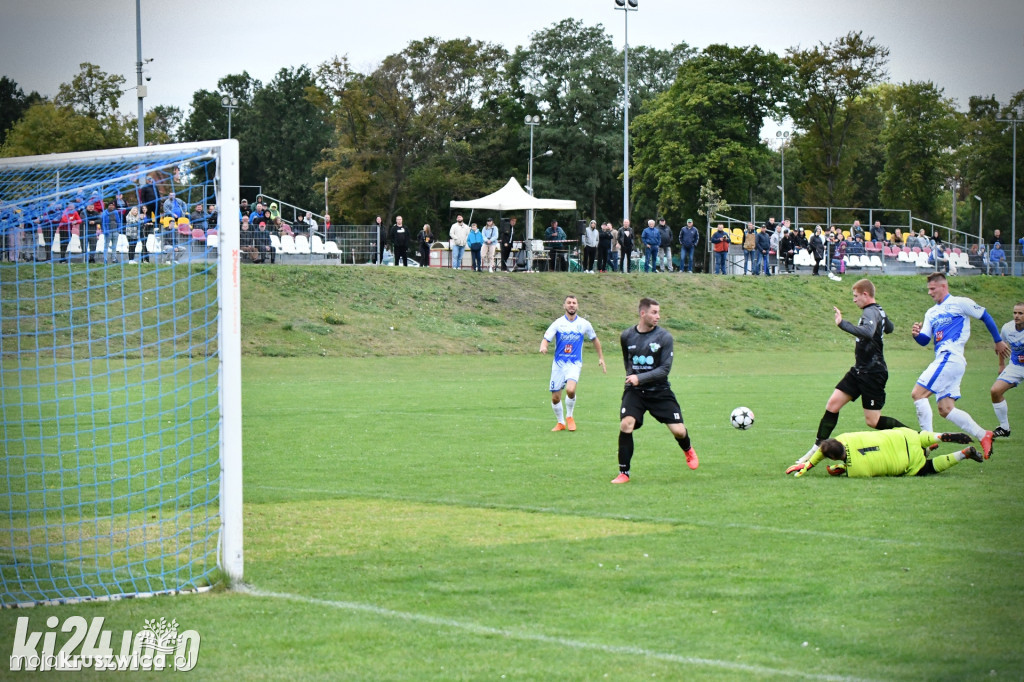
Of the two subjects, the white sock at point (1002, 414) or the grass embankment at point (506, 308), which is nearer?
the white sock at point (1002, 414)

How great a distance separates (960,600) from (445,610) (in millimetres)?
3435

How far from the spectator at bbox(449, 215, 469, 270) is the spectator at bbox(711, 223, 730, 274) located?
1045cm

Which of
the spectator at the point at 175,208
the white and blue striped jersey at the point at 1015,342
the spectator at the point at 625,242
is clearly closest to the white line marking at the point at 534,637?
the spectator at the point at 175,208

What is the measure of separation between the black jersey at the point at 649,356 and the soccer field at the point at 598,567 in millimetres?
1186

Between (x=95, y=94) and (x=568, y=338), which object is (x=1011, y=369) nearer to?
(x=568, y=338)

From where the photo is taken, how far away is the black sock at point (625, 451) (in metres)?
12.5

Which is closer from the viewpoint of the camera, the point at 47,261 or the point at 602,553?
the point at 602,553

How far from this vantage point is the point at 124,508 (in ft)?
35.7

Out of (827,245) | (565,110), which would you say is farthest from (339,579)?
(565,110)

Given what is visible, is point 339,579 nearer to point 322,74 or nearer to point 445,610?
point 445,610

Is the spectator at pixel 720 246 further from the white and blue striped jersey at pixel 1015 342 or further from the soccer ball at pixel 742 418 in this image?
the soccer ball at pixel 742 418

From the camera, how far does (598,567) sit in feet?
27.3

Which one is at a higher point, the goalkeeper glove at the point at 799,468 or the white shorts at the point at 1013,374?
the white shorts at the point at 1013,374

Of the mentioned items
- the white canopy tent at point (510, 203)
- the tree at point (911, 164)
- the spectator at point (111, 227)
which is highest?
the tree at point (911, 164)
